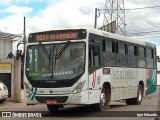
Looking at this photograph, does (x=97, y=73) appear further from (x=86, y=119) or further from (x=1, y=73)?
(x=1, y=73)

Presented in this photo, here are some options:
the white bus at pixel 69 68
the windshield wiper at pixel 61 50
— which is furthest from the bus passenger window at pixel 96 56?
the windshield wiper at pixel 61 50

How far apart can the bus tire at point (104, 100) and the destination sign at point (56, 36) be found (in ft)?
8.46

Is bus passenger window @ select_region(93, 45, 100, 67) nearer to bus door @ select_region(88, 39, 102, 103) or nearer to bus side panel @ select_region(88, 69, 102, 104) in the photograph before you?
bus door @ select_region(88, 39, 102, 103)

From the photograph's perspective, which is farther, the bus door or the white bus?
the bus door

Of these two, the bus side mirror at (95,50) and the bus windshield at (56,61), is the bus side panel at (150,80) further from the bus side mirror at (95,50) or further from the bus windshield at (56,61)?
the bus windshield at (56,61)

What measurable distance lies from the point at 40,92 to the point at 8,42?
31.5 meters

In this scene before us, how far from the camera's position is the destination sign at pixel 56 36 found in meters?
14.8

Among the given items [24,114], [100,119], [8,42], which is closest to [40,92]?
[24,114]

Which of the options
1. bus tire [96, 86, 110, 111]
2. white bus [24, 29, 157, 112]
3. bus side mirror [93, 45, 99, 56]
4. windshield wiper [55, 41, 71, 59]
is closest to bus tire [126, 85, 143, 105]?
white bus [24, 29, 157, 112]

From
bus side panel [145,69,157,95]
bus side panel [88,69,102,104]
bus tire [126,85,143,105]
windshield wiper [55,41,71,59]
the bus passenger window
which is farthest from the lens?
bus side panel [145,69,157,95]

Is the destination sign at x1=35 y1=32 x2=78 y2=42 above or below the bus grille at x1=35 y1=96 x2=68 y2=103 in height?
above

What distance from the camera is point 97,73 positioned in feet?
50.2

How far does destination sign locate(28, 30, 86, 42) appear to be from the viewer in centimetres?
1476

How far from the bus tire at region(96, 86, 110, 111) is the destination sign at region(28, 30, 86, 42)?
2.58 meters
